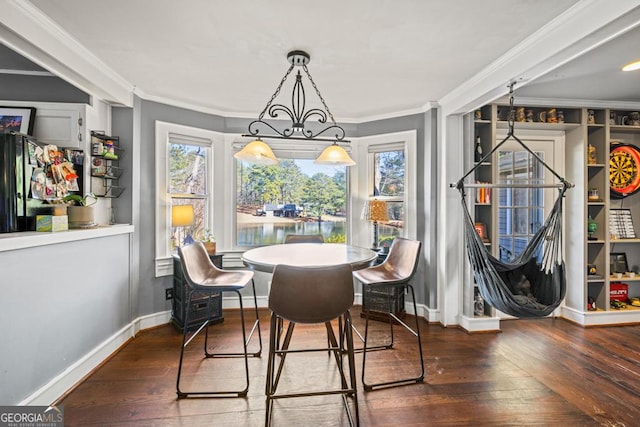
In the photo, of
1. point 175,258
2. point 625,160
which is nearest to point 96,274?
point 175,258

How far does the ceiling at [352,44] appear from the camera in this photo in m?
1.75

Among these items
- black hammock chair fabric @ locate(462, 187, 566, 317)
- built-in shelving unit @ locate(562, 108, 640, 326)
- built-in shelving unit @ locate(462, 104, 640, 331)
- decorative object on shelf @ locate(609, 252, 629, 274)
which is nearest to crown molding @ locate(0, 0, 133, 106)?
black hammock chair fabric @ locate(462, 187, 566, 317)

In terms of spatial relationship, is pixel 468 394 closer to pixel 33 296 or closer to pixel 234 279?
pixel 234 279

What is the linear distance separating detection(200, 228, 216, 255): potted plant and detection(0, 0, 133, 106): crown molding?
1562 mm

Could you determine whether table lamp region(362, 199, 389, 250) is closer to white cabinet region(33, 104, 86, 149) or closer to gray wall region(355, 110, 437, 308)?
gray wall region(355, 110, 437, 308)

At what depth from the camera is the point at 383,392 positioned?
2.13 m

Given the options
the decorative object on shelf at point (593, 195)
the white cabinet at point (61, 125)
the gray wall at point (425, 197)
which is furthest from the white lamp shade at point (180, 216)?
the decorative object on shelf at point (593, 195)

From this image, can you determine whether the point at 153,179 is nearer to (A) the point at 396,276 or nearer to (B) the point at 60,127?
(B) the point at 60,127

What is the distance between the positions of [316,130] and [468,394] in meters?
3.18

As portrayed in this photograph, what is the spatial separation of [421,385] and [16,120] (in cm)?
376

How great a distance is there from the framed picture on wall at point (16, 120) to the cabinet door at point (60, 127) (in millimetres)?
60

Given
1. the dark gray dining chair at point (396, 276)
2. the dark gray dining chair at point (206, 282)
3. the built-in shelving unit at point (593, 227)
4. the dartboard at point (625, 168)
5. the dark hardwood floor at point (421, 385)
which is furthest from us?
the dartboard at point (625, 168)

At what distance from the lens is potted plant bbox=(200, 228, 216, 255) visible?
3.32 meters

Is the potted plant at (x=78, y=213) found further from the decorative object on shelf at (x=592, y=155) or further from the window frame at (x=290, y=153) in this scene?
→ the decorative object on shelf at (x=592, y=155)
